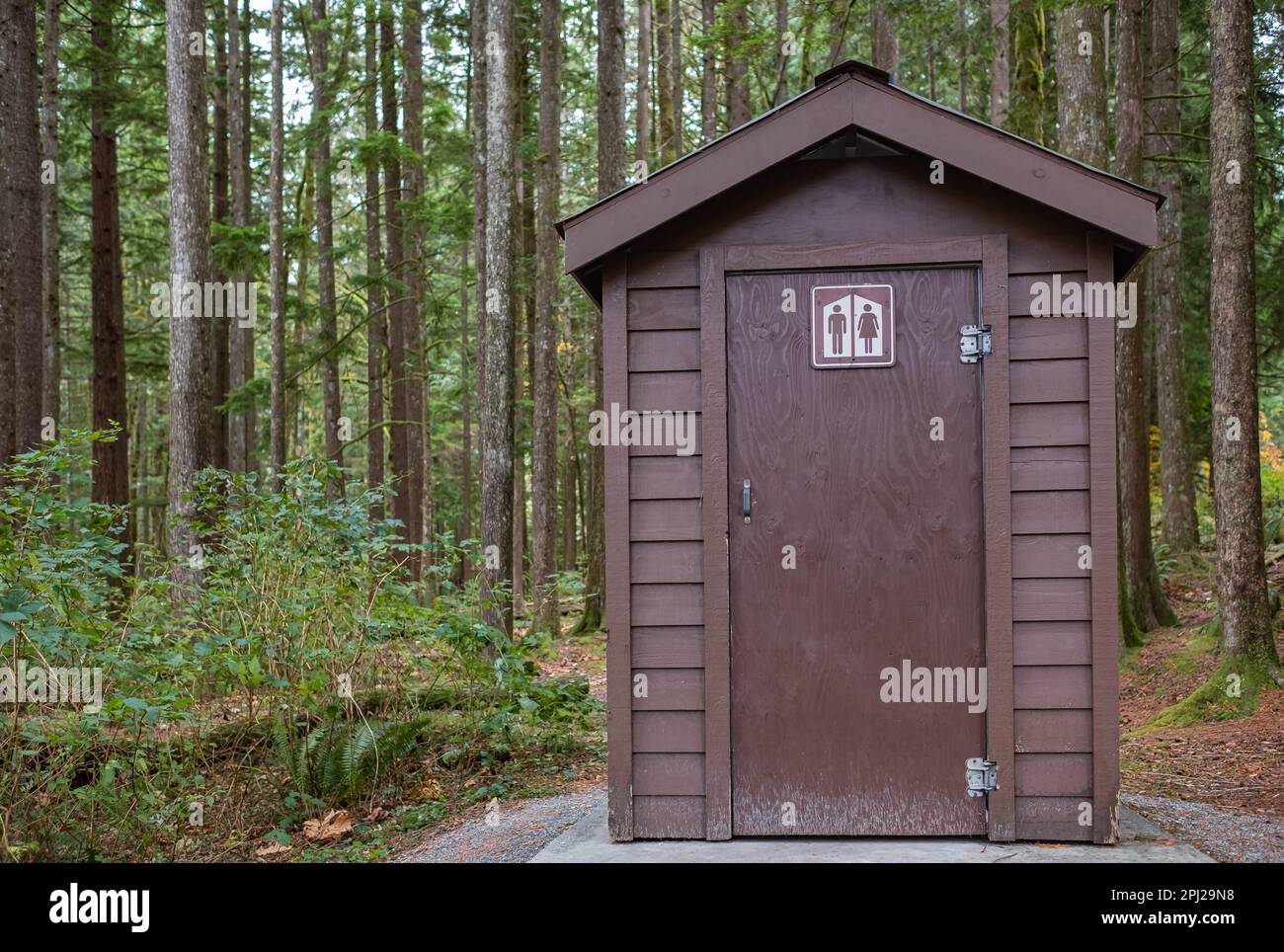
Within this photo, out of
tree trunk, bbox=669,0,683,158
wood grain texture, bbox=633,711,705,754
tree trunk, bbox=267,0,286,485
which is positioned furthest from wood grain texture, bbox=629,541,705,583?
tree trunk, bbox=669,0,683,158

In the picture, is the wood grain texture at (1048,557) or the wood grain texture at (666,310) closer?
the wood grain texture at (1048,557)

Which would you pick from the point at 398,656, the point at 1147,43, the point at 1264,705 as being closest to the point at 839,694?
the point at 398,656

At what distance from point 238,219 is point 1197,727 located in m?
15.8

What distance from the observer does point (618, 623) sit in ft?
16.7

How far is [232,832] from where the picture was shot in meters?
6.38

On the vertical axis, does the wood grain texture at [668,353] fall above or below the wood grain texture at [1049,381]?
above

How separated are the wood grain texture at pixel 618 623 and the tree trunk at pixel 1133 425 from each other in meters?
8.26

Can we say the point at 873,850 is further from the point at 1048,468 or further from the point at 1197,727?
the point at 1197,727

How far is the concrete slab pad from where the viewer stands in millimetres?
4656

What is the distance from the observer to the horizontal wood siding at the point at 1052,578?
4871 mm

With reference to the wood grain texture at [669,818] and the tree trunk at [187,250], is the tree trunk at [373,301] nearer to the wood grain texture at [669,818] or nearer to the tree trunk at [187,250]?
the tree trunk at [187,250]

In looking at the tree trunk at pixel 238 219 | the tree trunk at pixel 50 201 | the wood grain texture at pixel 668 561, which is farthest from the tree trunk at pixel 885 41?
the wood grain texture at pixel 668 561
